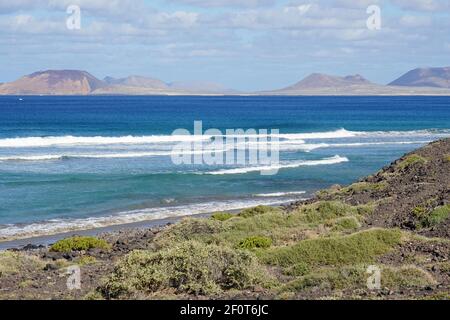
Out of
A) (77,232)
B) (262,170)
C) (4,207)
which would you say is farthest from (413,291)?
(262,170)

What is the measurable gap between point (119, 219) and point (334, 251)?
1242 centimetres

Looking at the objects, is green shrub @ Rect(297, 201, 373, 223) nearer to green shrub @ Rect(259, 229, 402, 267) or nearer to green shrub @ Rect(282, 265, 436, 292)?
green shrub @ Rect(259, 229, 402, 267)

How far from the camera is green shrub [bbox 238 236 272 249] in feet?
56.3

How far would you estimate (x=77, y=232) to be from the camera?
23.6 metres

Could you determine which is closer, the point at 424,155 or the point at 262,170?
the point at 424,155

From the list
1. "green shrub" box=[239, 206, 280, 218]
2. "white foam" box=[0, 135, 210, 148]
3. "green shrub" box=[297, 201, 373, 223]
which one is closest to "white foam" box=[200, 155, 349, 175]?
"green shrub" box=[239, 206, 280, 218]

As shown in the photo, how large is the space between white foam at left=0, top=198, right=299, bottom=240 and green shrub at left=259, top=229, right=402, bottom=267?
33.9 ft

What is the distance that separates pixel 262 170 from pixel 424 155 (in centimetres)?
1232
